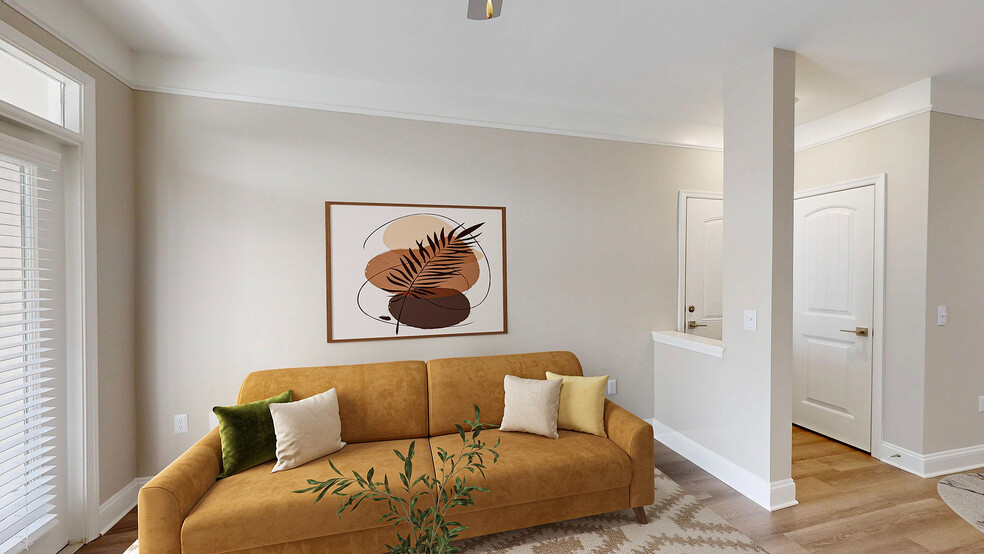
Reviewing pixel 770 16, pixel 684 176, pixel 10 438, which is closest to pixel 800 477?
pixel 684 176

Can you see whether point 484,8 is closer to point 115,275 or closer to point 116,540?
point 115,275

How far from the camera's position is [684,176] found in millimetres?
3701

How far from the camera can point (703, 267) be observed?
12.4 feet

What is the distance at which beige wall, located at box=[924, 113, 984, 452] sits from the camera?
9.50 ft

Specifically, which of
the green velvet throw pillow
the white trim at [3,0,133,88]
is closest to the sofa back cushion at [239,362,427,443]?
the green velvet throw pillow

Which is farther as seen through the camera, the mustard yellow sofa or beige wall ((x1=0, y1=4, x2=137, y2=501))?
beige wall ((x1=0, y1=4, x2=137, y2=501))

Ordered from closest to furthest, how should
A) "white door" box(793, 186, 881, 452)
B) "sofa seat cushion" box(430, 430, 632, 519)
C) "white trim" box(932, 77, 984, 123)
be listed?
1. "sofa seat cushion" box(430, 430, 632, 519)
2. "white trim" box(932, 77, 984, 123)
3. "white door" box(793, 186, 881, 452)

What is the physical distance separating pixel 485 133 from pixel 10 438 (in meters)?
2.96

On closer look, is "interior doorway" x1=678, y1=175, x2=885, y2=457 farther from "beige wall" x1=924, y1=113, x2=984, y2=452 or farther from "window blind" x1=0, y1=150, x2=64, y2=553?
"window blind" x1=0, y1=150, x2=64, y2=553

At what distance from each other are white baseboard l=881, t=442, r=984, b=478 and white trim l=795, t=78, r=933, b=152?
2.27 meters

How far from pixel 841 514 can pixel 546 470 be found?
5.67ft

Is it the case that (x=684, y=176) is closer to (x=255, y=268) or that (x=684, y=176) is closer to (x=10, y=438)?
(x=255, y=268)

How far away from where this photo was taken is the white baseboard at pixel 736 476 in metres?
2.51

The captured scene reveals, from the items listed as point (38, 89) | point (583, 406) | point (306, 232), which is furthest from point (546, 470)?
point (38, 89)
